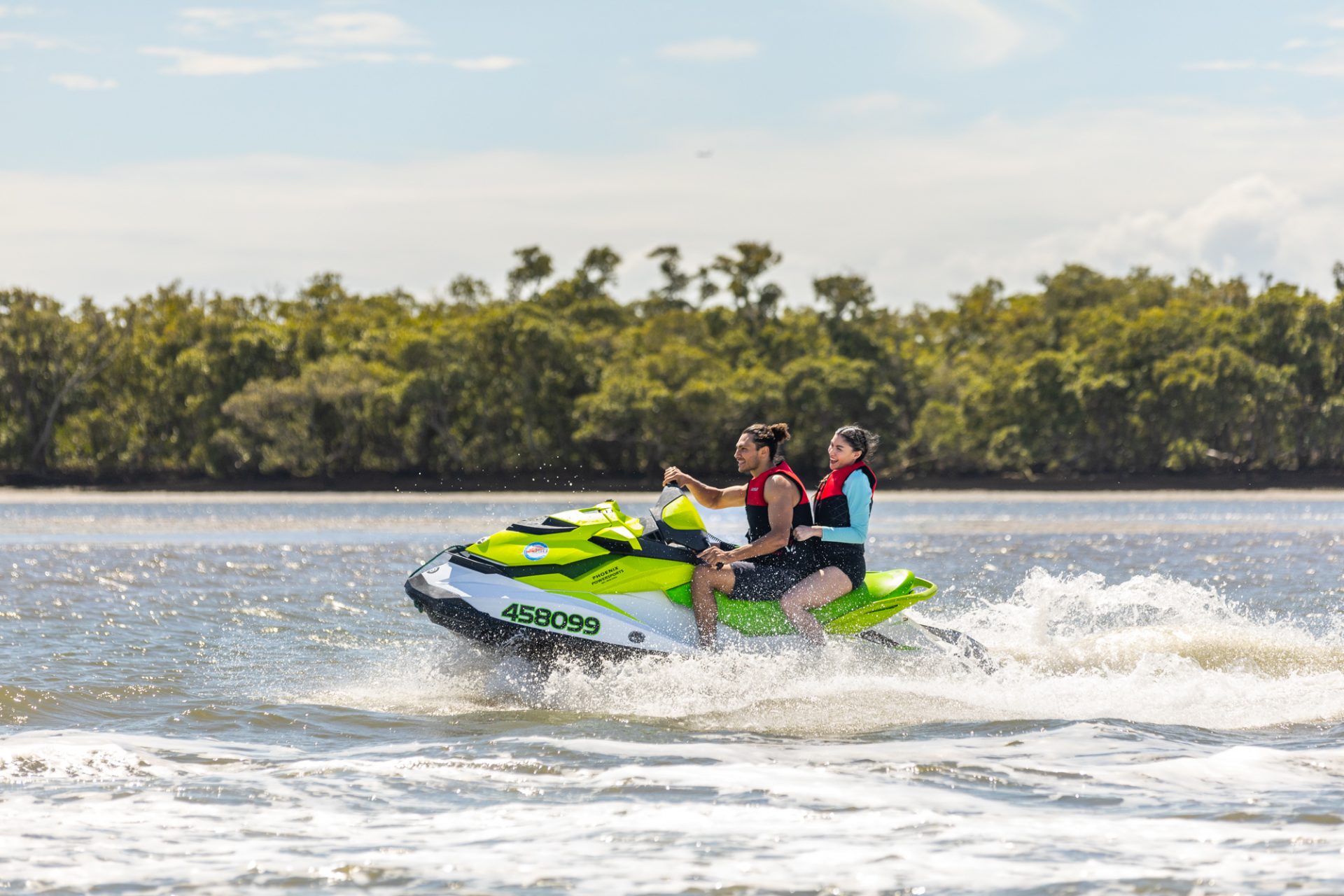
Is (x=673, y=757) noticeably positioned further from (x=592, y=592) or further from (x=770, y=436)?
(x=770, y=436)

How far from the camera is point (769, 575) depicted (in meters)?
7.58

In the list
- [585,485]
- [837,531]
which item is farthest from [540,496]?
[837,531]

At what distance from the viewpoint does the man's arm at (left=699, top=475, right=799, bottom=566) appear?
735cm

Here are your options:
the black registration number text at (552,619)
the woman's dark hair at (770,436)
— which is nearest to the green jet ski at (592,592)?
the black registration number text at (552,619)

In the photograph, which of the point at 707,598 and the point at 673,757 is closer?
the point at 673,757

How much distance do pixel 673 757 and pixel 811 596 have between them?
161cm

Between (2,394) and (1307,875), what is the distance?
5839 centimetres

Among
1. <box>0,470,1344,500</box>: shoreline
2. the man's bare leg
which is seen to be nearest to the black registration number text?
the man's bare leg

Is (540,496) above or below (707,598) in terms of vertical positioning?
below

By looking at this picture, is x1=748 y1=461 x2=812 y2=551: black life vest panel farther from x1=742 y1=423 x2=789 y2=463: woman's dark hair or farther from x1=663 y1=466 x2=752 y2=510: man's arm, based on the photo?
x1=663 y1=466 x2=752 y2=510: man's arm

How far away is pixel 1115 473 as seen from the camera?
46.8 meters

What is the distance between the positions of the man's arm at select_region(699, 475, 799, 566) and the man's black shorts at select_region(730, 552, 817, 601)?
158 mm

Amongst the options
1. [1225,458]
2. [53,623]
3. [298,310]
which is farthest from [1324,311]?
[53,623]

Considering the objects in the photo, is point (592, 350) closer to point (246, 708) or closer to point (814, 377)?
point (814, 377)
